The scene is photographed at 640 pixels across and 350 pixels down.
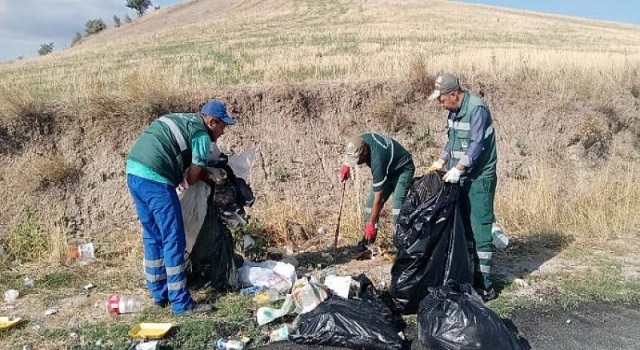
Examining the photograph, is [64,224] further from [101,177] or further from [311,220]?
[311,220]

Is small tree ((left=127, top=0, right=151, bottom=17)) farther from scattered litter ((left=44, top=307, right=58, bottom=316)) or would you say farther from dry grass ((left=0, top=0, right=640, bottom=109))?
scattered litter ((left=44, top=307, right=58, bottom=316))

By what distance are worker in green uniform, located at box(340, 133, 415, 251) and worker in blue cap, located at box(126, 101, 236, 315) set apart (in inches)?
53.8

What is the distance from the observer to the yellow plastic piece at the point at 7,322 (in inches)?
169

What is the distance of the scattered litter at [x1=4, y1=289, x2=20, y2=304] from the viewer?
4.93 meters

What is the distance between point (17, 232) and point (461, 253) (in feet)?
15.8

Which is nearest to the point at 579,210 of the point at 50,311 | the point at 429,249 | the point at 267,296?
the point at 429,249

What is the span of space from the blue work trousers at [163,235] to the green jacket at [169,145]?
0.13 m

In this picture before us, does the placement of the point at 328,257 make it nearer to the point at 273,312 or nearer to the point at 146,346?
the point at 273,312

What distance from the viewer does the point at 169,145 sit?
445 cm

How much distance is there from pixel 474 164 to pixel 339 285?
154 centimetres

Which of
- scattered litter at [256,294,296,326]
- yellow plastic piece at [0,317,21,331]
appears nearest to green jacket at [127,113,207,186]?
scattered litter at [256,294,296,326]

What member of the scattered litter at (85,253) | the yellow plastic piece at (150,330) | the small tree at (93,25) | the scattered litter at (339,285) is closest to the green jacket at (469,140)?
the scattered litter at (339,285)

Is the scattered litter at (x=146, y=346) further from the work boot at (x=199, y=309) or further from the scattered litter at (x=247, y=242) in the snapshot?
the scattered litter at (x=247, y=242)

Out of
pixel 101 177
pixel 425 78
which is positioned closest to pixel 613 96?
pixel 425 78
